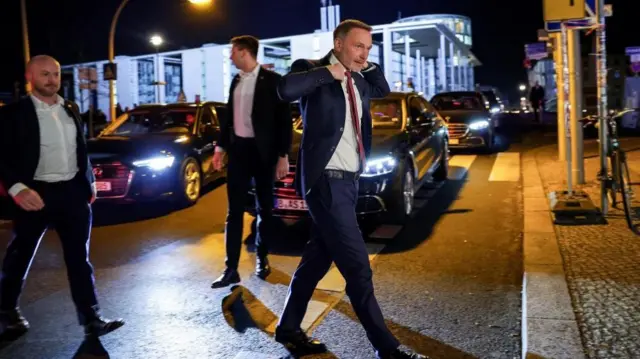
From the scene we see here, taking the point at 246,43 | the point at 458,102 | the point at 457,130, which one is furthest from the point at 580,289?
the point at 458,102

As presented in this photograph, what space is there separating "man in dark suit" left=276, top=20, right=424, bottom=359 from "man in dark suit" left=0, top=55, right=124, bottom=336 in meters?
1.55

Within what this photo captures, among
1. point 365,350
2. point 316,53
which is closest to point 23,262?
point 365,350

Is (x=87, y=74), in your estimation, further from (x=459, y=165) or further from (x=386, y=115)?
(x=386, y=115)

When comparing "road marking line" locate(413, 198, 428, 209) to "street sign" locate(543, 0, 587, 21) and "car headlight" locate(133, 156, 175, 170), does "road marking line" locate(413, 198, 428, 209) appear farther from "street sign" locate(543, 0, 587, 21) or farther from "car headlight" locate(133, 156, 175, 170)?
"car headlight" locate(133, 156, 175, 170)

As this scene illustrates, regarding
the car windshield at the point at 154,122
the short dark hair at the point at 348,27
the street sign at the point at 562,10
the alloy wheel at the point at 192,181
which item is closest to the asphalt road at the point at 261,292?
the alloy wheel at the point at 192,181

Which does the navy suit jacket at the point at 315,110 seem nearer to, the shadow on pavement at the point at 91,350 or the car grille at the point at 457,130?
the shadow on pavement at the point at 91,350

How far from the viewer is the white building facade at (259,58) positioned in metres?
27.9

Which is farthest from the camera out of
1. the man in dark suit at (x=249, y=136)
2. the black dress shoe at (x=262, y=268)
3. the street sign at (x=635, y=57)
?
the street sign at (x=635, y=57)

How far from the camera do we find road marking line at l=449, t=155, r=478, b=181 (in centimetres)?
1200

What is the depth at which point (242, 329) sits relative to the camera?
435cm

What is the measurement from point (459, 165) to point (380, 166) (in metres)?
6.80

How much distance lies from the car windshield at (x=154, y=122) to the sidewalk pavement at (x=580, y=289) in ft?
18.3

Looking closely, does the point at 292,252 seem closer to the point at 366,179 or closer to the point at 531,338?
the point at 366,179

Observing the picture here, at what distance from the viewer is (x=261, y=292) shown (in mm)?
5188
